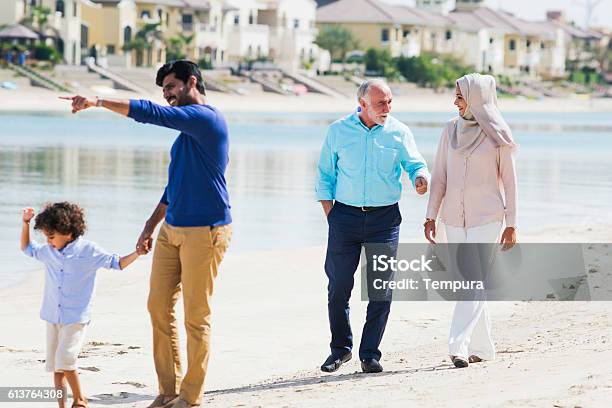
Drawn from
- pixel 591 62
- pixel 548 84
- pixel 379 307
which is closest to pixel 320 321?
pixel 379 307

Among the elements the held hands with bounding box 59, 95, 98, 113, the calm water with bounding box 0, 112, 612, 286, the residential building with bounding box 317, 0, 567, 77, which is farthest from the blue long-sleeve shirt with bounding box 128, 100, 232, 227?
the residential building with bounding box 317, 0, 567, 77

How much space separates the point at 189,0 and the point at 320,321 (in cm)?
8577

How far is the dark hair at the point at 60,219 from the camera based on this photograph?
6.27m

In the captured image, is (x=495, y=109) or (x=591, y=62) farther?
(x=591, y=62)

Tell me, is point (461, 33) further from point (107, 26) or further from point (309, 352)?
point (309, 352)

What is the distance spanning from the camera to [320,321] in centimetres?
961

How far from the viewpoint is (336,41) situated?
4375 inches

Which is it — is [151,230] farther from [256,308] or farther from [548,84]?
[548,84]

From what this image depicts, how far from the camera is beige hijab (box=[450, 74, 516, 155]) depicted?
7.29 meters

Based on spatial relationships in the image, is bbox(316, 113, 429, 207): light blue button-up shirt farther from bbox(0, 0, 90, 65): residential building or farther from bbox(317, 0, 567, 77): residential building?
bbox(317, 0, 567, 77): residential building

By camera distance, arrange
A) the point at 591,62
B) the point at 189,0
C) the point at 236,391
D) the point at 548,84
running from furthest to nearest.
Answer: the point at 591,62
the point at 548,84
the point at 189,0
the point at 236,391

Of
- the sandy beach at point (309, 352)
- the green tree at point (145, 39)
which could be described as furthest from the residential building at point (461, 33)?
the sandy beach at point (309, 352)

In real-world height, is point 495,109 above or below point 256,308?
above

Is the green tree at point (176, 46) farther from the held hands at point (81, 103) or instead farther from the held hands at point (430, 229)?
the held hands at point (81, 103)
